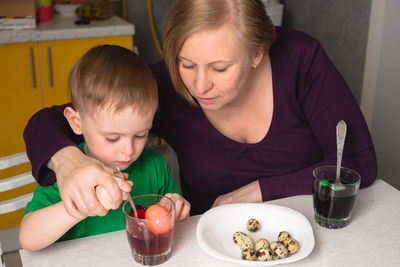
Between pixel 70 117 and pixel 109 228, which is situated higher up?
pixel 70 117

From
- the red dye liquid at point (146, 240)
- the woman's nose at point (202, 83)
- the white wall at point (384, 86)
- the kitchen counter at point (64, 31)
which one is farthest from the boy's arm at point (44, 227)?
the white wall at point (384, 86)

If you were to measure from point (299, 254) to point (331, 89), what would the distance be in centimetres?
54

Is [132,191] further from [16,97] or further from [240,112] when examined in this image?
[16,97]

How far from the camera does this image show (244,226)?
3.43 feet

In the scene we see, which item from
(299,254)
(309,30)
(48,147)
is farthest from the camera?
(309,30)

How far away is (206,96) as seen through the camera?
1175mm

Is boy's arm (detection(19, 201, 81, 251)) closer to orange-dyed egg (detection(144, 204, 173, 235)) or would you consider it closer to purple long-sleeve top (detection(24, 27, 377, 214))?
orange-dyed egg (detection(144, 204, 173, 235))

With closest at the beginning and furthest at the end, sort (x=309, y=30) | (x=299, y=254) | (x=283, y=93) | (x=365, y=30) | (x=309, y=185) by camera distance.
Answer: (x=299, y=254) < (x=309, y=185) < (x=283, y=93) < (x=365, y=30) < (x=309, y=30)

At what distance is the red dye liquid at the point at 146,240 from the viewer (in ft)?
2.85

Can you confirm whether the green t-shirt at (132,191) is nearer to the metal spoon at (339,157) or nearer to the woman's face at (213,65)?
the woman's face at (213,65)

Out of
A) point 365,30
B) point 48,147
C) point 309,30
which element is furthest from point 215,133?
point 309,30

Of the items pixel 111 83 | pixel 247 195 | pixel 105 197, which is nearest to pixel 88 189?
pixel 105 197

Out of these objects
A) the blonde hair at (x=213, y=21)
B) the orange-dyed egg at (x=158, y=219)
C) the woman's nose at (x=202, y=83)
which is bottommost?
the orange-dyed egg at (x=158, y=219)

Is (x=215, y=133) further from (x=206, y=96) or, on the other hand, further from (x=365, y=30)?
(x=365, y=30)
